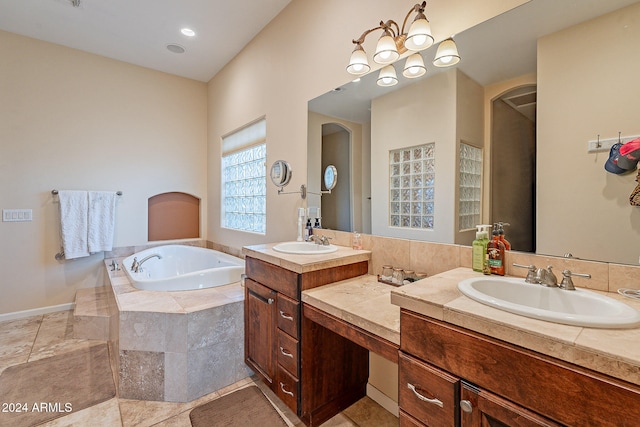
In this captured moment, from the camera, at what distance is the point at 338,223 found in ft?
7.20

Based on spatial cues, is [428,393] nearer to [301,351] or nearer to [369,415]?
[301,351]

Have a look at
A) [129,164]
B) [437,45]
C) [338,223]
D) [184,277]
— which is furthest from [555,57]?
[129,164]

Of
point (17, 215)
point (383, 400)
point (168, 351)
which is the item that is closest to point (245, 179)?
point (168, 351)

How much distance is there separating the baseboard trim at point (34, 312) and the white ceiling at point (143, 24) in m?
2.96

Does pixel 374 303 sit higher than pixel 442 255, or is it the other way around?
pixel 442 255

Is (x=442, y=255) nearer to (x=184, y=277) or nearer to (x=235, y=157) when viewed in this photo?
(x=184, y=277)

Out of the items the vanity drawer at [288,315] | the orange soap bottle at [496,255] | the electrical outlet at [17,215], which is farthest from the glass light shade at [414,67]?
the electrical outlet at [17,215]

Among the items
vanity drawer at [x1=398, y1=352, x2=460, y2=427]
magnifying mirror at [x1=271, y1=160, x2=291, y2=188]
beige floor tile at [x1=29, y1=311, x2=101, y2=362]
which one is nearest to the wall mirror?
vanity drawer at [x1=398, y1=352, x2=460, y2=427]

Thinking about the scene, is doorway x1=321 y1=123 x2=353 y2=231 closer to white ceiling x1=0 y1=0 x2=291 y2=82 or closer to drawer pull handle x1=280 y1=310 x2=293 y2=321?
drawer pull handle x1=280 y1=310 x2=293 y2=321

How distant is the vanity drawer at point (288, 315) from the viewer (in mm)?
1557

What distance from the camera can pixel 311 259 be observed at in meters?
1.66

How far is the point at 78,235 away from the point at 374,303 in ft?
11.8

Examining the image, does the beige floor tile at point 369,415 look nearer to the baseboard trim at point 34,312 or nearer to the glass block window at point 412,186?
the glass block window at point 412,186

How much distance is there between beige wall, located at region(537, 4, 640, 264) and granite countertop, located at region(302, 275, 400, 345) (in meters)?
0.71
